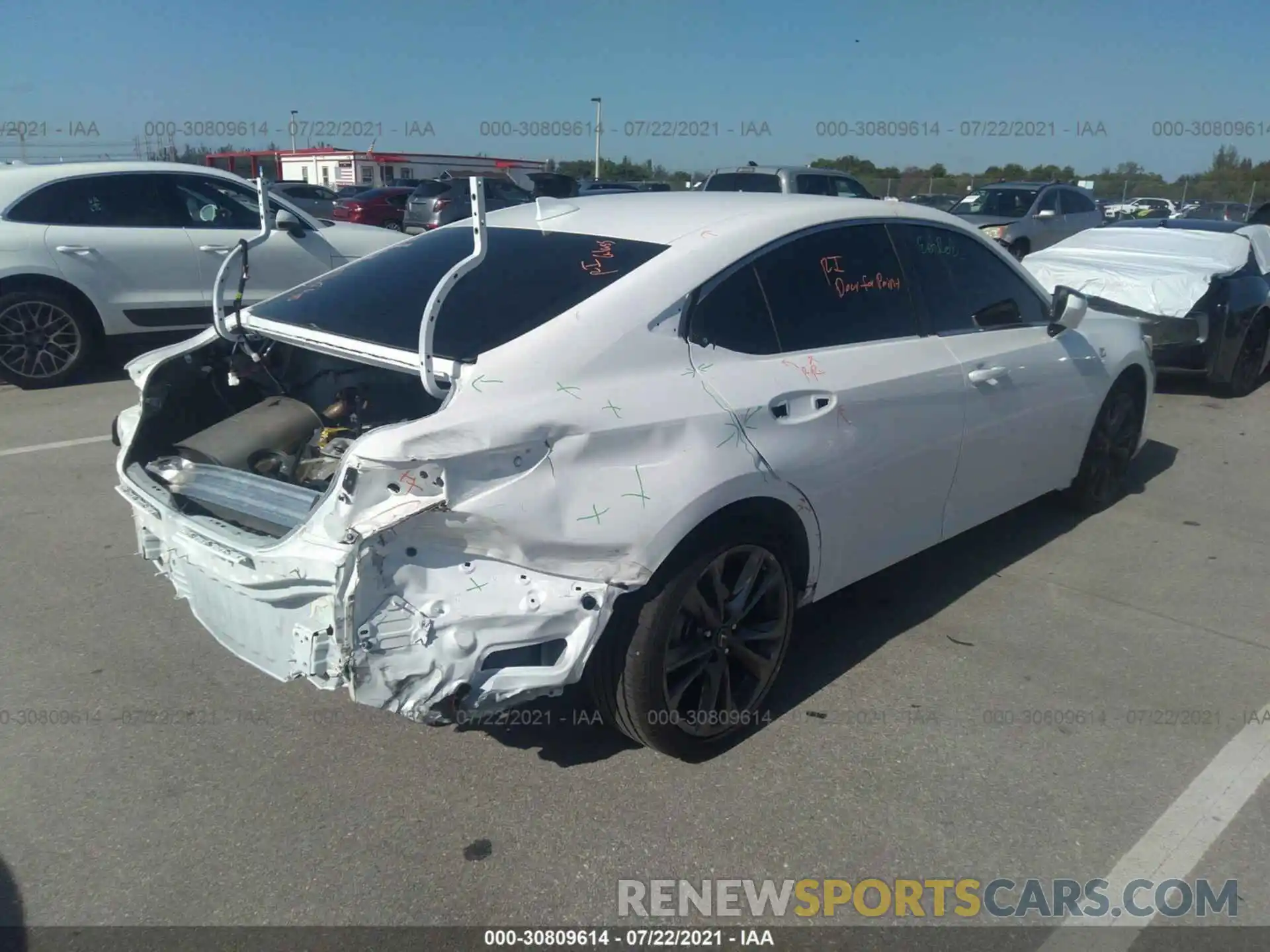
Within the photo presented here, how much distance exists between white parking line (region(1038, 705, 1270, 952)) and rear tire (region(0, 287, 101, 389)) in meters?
7.88

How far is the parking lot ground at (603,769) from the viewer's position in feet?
8.78

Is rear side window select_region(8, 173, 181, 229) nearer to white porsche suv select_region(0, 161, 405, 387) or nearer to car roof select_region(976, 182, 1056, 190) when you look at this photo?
white porsche suv select_region(0, 161, 405, 387)

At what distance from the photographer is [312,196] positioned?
1155 inches

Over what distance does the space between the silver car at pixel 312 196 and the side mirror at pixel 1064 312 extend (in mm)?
23221

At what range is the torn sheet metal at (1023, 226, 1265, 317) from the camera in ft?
26.3

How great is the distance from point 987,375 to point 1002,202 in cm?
1435

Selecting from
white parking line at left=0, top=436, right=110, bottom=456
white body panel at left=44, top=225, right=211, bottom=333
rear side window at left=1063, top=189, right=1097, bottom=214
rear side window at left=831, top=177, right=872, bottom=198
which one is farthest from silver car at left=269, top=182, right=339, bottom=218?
white parking line at left=0, top=436, right=110, bottom=456

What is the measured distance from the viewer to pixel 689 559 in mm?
2928

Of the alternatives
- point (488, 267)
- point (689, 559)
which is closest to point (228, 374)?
point (488, 267)

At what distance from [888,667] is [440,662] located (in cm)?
191

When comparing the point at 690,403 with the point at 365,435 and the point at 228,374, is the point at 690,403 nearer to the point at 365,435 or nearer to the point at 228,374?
the point at 365,435

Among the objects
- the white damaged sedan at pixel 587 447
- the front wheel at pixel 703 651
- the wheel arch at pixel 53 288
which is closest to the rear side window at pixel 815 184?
the wheel arch at pixel 53 288

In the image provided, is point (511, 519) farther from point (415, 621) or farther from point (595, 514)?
point (415, 621)

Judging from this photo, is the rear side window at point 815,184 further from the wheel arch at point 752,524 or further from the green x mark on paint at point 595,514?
the green x mark on paint at point 595,514
